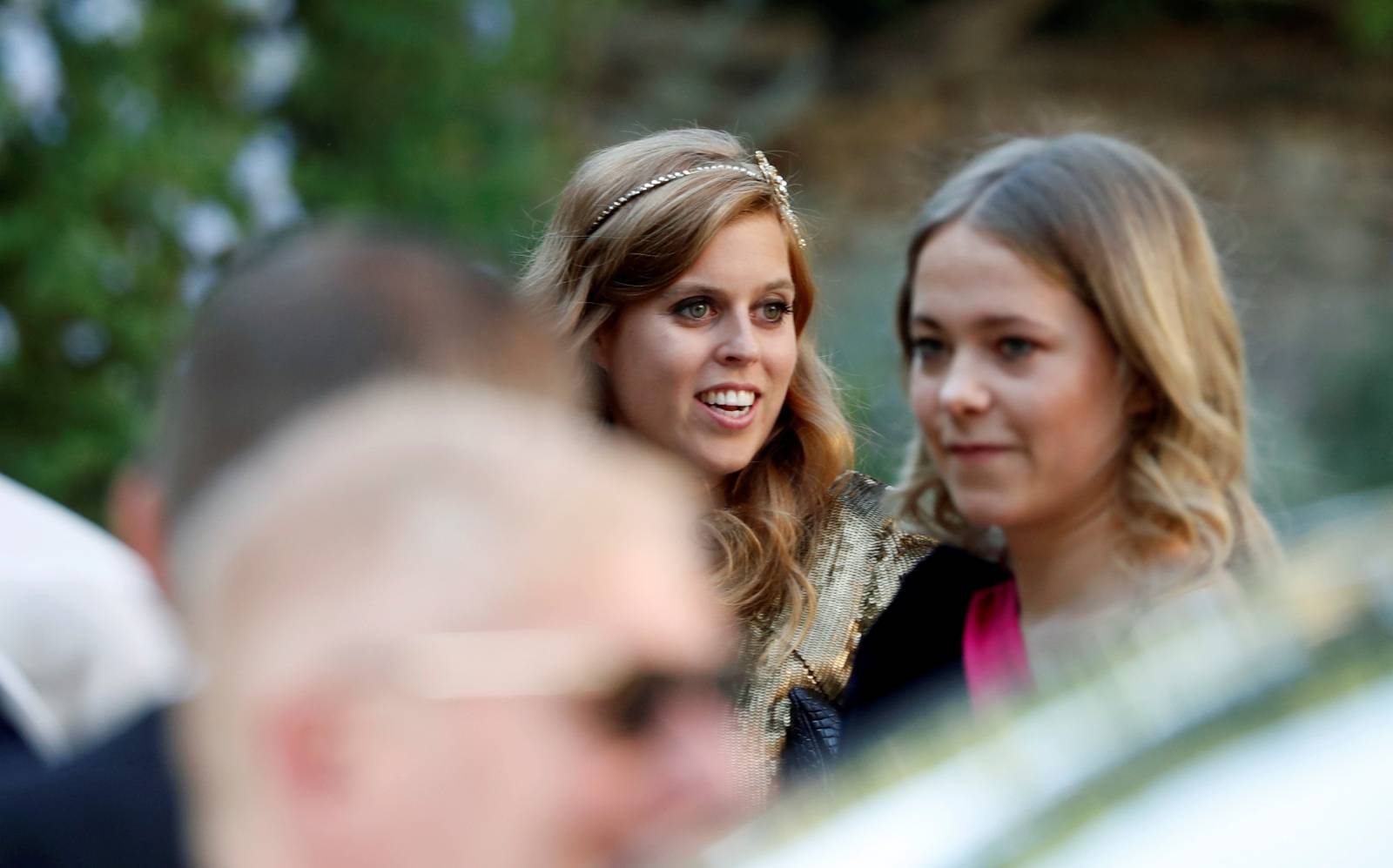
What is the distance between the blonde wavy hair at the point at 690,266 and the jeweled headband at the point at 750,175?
1 cm

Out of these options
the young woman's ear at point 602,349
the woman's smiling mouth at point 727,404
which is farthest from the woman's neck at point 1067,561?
the young woman's ear at point 602,349

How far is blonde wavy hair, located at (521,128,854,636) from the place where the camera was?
268 cm

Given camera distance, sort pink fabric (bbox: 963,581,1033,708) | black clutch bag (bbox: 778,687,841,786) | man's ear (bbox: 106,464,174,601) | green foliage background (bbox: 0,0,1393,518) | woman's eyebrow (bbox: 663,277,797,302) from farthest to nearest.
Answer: green foliage background (bbox: 0,0,1393,518) < woman's eyebrow (bbox: 663,277,797,302) < pink fabric (bbox: 963,581,1033,708) < black clutch bag (bbox: 778,687,841,786) < man's ear (bbox: 106,464,174,601)

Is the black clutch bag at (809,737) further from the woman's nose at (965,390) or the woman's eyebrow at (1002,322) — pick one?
the woman's eyebrow at (1002,322)

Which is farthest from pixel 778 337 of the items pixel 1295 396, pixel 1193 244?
pixel 1295 396

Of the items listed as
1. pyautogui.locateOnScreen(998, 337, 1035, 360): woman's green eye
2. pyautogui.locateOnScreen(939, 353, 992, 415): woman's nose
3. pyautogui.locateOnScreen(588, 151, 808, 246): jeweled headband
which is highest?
pyautogui.locateOnScreen(588, 151, 808, 246): jeweled headband

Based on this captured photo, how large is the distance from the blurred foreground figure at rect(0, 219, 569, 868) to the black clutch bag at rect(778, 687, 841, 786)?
1.54m

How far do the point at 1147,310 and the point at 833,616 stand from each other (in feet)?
2.63

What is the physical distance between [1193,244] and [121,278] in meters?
4.95

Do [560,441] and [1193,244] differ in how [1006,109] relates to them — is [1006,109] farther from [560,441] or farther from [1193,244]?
[560,441]

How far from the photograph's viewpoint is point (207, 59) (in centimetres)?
722

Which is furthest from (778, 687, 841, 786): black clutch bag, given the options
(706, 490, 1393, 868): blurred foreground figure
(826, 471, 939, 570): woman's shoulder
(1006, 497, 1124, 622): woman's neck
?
(706, 490, 1393, 868): blurred foreground figure

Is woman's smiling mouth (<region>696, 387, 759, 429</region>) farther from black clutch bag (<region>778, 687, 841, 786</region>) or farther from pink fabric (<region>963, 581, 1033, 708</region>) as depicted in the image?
pink fabric (<region>963, 581, 1033, 708</region>)

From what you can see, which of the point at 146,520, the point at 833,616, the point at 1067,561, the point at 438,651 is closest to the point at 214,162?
the point at 833,616
